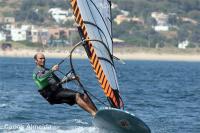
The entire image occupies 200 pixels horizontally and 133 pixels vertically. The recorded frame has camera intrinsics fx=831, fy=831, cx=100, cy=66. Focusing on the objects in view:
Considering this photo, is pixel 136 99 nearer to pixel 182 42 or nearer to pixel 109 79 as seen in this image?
pixel 109 79

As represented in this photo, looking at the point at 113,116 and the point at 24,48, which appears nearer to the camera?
the point at 113,116

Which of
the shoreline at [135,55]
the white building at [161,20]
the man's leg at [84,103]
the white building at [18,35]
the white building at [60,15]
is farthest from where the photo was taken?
the white building at [60,15]

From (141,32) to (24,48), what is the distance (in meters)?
28.5

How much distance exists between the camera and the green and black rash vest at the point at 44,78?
15.2 meters

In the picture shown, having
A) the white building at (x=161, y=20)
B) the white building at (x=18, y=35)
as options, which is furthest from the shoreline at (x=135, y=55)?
the white building at (x=161, y=20)

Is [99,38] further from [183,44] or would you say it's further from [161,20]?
[161,20]

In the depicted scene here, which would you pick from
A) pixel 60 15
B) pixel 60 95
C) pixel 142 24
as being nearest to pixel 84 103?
pixel 60 95

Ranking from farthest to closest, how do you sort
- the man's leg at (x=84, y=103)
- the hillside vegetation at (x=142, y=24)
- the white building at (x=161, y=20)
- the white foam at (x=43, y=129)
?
the white building at (x=161, y=20)
the hillside vegetation at (x=142, y=24)
the white foam at (x=43, y=129)
the man's leg at (x=84, y=103)

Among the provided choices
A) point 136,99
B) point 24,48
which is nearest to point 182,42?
point 24,48

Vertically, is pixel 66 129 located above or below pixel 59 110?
above

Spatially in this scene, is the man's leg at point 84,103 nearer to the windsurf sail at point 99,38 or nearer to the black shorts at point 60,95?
the black shorts at point 60,95

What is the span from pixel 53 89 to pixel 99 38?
1324mm

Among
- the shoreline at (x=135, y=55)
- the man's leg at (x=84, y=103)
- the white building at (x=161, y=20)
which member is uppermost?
the man's leg at (x=84, y=103)

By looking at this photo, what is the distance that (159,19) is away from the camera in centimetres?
18575
